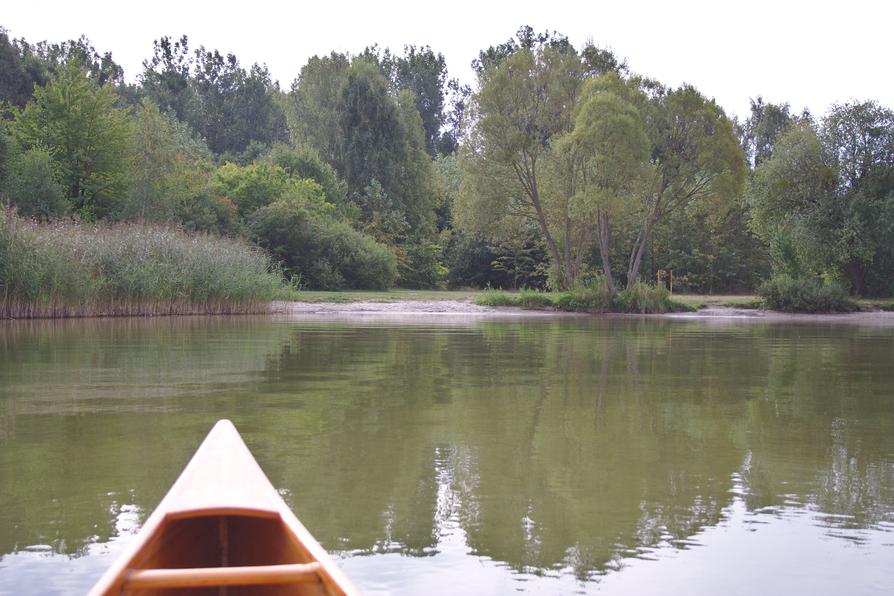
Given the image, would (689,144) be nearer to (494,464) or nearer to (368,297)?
(368,297)

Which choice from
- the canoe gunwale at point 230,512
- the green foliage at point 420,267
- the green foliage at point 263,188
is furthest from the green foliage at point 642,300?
the canoe gunwale at point 230,512

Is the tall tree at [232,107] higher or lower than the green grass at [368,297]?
higher

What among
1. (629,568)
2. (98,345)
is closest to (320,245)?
(98,345)

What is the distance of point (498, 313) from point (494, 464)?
2509cm

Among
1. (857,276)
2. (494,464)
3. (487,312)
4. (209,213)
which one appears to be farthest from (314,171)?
(494,464)

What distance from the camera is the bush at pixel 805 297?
3122 cm

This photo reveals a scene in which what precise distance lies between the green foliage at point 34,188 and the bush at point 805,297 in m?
24.5

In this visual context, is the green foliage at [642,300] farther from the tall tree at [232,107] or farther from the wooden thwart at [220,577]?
the tall tree at [232,107]

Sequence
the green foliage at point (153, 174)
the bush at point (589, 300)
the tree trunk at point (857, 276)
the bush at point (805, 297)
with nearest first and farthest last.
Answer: the bush at point (589, 300)
the bush at point (805, 297)
the tree trunk at point (857, 276)
the green foliage at point (153, 174)

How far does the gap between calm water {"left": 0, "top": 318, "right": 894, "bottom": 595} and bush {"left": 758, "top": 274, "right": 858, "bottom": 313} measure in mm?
19011

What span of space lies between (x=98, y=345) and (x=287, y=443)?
9299mm

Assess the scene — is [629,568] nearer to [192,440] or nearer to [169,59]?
[192,440]

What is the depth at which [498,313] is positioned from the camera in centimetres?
3108

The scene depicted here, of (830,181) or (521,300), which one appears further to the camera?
(830,181)
